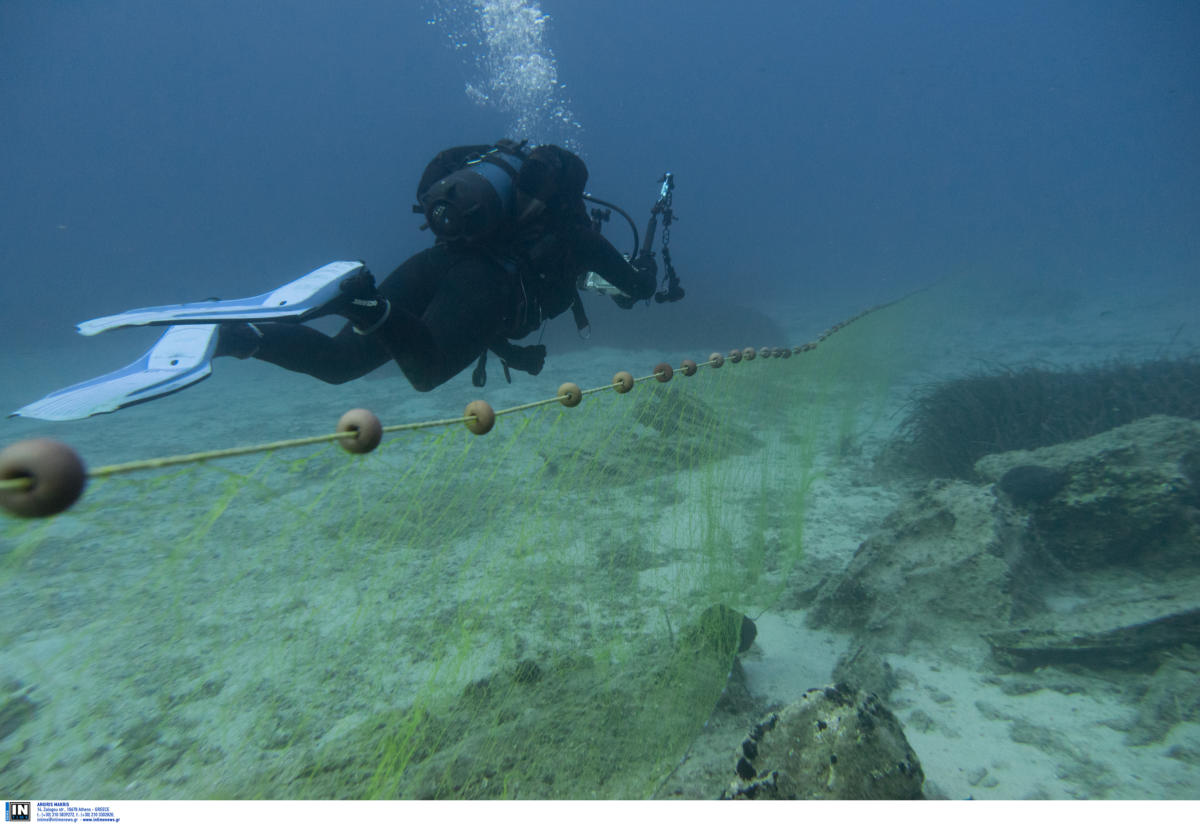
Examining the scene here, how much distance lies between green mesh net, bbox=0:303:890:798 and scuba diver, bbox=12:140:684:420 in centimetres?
51

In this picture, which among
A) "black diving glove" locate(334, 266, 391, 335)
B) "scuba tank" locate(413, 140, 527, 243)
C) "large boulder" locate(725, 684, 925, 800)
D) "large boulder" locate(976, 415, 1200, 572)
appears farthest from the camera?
"large boulder" locate(976, 415, 1200, 572)

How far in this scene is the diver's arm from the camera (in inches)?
152

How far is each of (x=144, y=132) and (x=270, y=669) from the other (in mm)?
157474

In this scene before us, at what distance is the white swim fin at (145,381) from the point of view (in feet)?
5.63

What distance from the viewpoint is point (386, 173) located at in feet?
371

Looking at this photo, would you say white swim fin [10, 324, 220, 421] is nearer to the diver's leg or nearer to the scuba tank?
the diver's leg

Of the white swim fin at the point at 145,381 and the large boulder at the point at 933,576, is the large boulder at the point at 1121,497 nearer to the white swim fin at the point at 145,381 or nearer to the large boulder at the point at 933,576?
the large boulder at the point at 933,576

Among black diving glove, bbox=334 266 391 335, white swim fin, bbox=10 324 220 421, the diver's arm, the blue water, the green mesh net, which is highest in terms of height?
the blue water

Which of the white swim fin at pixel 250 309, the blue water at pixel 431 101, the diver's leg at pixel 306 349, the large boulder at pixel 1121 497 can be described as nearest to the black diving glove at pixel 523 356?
the diver's leg at pixel 306 349

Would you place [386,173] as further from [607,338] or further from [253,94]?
[607,338]

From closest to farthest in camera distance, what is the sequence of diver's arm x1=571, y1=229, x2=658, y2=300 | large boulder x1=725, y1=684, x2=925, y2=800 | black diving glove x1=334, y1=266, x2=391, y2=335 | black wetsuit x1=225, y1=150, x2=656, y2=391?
large boulder x1=725, y1=684, x2=925, y2=800 → black diving glove x1=334, y1=266, x2=391, y2=335 → black wetsuit x1=225, y1=150, x2=656, y2=391 → diver's arm x1=571, y1=229, x2=658, y2=300

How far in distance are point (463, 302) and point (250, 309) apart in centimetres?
121

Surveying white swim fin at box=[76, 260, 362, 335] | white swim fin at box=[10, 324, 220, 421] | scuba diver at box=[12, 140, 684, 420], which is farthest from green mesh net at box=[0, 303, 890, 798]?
white swim fin at box=[76, 260, 362, 335]

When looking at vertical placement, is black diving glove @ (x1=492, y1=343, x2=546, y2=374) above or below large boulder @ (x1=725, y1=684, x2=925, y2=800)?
above
